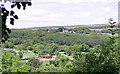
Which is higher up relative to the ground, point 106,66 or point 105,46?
point 105,46

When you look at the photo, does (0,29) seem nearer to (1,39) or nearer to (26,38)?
(1,39)

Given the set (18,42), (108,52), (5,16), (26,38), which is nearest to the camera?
(5,16)

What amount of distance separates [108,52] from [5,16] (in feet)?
7.92

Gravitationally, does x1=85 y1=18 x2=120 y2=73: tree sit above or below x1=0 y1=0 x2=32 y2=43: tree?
below

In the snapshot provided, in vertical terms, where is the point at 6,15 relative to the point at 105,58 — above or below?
above

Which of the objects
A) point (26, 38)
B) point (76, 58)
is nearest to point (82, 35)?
point (26, 38)

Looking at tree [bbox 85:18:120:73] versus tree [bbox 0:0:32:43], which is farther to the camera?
tree [bbox 85:18:120:73]

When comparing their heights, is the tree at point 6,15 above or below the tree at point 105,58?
above

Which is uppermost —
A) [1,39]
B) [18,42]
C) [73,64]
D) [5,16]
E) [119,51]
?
[5,16]

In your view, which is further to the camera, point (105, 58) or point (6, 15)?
point (105, 58)

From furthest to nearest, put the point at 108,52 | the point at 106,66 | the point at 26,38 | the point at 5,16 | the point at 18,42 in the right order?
the point at 26,38 < the point at 18,42 < the point at 108,52 < the point at 106,66 < the point at 5,16

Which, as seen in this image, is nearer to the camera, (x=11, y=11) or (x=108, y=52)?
(x=11, y=11)

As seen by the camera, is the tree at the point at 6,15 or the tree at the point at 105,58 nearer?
Answer: the tree at the point at 6,15

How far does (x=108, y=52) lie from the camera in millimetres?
4012
